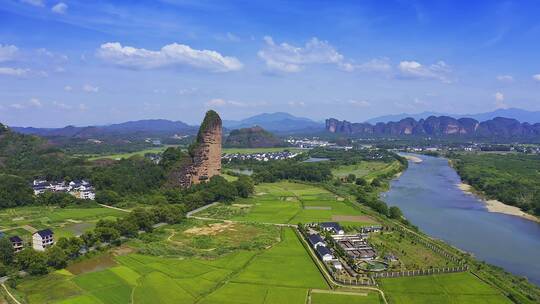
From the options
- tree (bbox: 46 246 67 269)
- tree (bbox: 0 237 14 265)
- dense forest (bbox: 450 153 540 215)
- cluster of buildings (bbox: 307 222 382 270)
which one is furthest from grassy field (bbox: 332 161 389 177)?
tree (bbox: 0 237 14 265)

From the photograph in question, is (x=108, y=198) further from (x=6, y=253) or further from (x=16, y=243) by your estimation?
(x=6, y=253)

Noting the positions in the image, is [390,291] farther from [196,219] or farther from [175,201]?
[175,201]

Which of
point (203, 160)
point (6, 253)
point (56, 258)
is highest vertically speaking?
point (203, 160)

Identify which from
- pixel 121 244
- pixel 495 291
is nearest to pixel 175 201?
pixel 121 244

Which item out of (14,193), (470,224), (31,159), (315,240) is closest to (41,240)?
(14,193)

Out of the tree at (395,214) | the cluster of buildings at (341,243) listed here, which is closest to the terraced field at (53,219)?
the cluster of buildings at (341,243)
